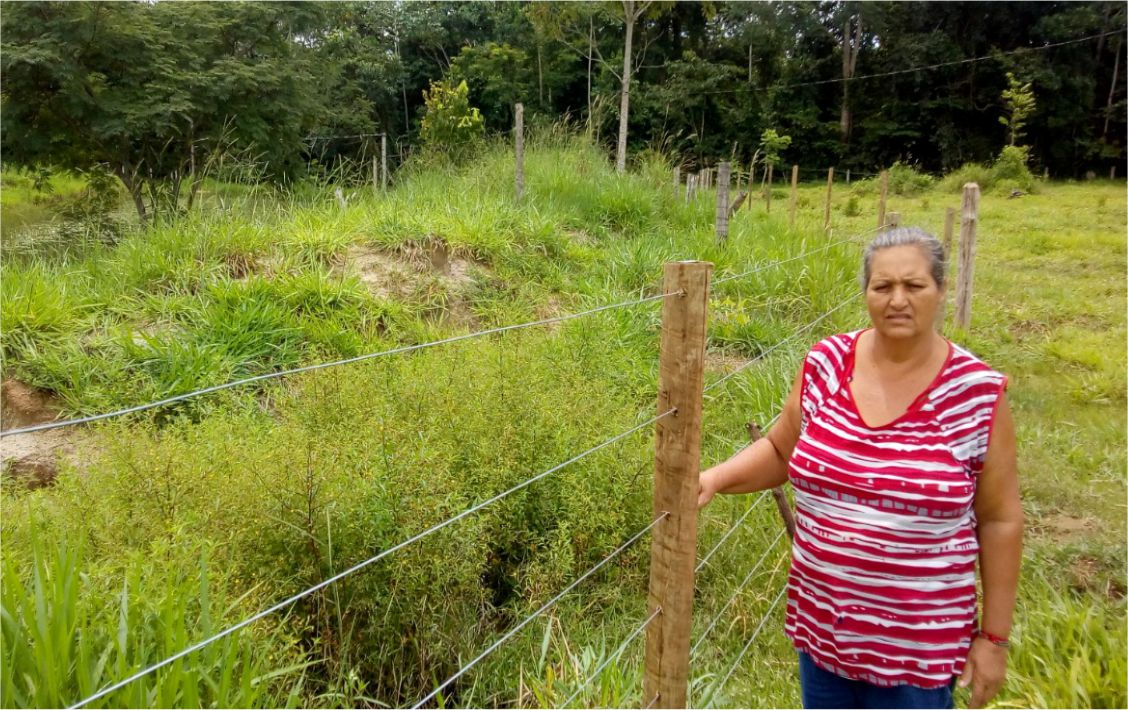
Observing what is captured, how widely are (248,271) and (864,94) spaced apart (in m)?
31.2

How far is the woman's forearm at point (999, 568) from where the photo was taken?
1.44 metres

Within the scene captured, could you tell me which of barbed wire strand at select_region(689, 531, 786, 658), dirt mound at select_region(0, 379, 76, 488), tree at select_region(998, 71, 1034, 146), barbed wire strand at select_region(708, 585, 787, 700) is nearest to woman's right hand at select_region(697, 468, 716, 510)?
barbed wire strand at select_region(708, 585, 787, 700)

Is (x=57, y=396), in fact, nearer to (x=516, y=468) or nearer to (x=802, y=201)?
(x=516, y=468)

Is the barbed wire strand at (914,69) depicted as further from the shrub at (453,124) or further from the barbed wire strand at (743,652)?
the barbed wire strand at (743,652)

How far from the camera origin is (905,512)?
4.64 ft

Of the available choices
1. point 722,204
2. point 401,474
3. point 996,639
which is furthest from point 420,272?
point 996,639

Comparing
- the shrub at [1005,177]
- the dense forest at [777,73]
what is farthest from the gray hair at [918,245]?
the shrub at [1005,177]

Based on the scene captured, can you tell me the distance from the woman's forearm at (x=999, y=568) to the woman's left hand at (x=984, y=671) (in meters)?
0.04

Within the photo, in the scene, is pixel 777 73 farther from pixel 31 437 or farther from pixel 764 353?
pixel 31 437

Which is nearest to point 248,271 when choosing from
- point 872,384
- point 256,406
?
point 256,406

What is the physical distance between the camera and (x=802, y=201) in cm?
1933

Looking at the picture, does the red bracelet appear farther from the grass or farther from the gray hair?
the grass

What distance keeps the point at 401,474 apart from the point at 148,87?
8.18 m

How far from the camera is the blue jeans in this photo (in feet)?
4.77
